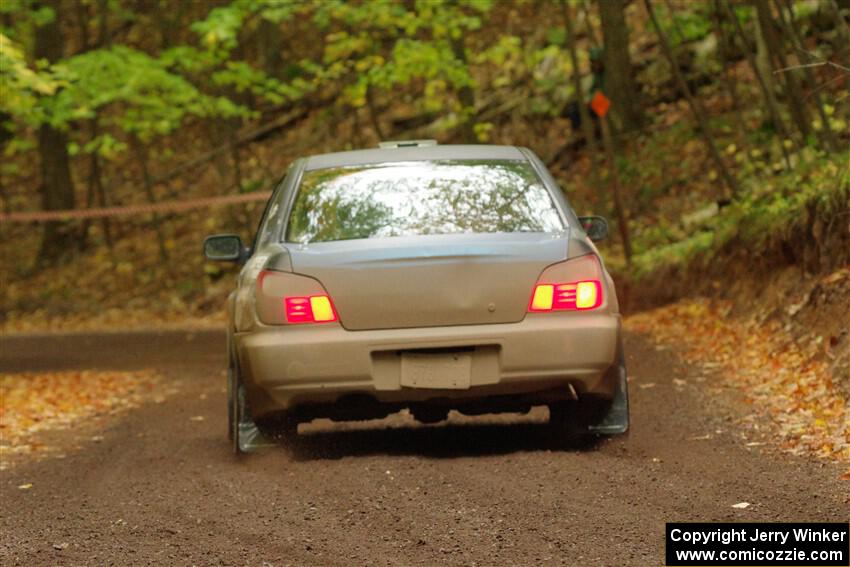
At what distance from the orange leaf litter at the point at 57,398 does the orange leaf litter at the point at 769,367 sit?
5.27m

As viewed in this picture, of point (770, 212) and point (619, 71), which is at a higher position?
point (619, 71)

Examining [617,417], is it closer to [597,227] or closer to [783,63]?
[597,227]

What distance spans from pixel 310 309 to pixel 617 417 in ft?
5.96

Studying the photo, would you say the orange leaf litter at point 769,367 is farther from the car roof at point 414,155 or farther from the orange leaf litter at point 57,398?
the orange leaf litter at point 57,398

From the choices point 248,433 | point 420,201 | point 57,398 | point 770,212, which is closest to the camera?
point 420,201

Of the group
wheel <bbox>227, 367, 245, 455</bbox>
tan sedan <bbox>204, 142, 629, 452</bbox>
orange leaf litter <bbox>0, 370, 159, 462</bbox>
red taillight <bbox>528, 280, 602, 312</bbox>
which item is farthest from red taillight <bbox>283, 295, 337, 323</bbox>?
orange leaf litter <bbox>0, 370, 159, 462</bbox>

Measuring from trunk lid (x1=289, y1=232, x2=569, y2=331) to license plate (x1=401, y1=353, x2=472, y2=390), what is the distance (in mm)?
179

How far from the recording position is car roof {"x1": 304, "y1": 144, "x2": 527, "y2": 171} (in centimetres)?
813

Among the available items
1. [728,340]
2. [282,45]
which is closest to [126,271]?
[282,45]

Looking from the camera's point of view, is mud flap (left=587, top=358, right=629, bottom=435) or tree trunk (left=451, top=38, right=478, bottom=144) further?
tree trunk (left=451, top=38, right=478, bottom=144)

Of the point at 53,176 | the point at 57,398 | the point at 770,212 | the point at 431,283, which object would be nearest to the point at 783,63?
the point at 770,212

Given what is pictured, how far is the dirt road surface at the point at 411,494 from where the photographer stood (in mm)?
5434

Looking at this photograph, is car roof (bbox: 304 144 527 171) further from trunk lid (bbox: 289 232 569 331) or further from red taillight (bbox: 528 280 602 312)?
red taillight (bbox: 528 280 602 312)

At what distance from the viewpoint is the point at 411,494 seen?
647cm
